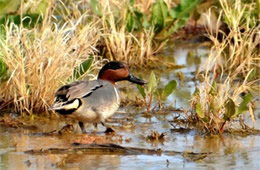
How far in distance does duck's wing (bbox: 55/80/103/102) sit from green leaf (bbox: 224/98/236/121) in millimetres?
1148

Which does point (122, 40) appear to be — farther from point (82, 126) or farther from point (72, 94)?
point (72, 94)

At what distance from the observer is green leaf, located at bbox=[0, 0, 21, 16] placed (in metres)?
8.56

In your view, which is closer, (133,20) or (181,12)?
(133,20)

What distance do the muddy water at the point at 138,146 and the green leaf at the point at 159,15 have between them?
7.60ft

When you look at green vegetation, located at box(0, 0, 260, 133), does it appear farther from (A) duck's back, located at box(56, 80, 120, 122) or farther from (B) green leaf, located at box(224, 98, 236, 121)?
(A) duck's back, located at box(56, 80, 120, 122)

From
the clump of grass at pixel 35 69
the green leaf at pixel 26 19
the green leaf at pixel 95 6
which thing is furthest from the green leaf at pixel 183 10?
the clump of grass at pixel 35 69

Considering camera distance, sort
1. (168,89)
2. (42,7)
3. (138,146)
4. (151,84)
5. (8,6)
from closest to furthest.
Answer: (138,146)
(151,84)
(168,89)
(8,6)
(42,7)

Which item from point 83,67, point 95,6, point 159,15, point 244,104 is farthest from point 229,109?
point 159,15

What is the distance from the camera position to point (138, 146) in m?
6.41

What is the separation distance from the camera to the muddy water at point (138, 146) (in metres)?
5.81

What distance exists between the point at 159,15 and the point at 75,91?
11.5 feet

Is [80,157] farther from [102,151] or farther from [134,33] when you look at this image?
[134,33]

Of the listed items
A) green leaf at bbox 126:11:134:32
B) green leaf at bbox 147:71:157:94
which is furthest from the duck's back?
green leaf at bbox 126:11:134:32

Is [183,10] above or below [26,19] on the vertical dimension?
above
